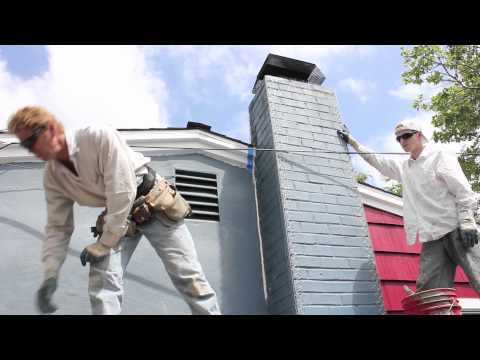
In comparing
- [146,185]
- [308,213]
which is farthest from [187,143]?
[146,185]

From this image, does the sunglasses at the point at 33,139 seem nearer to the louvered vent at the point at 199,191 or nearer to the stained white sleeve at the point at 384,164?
the louvered vent at the point at 199,191

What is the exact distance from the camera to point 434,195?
385cm

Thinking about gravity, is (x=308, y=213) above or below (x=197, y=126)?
below

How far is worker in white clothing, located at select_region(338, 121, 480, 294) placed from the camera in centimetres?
358

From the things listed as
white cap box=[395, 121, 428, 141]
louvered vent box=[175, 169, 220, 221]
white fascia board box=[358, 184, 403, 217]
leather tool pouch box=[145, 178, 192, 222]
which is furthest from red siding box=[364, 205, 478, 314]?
leather tool pouch box=[145, 178, 192, 222]

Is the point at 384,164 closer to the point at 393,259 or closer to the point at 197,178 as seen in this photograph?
the point at 393,259

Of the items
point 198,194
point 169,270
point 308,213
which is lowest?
point 169,270

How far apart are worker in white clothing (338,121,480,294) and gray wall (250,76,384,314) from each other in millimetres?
541

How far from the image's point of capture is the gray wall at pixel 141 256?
3.52m

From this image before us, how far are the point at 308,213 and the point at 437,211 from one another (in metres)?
1.14

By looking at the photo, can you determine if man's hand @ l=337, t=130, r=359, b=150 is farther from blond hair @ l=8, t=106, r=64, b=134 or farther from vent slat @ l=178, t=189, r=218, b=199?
blond hair @ l=8, t=106, r=64, b=134
